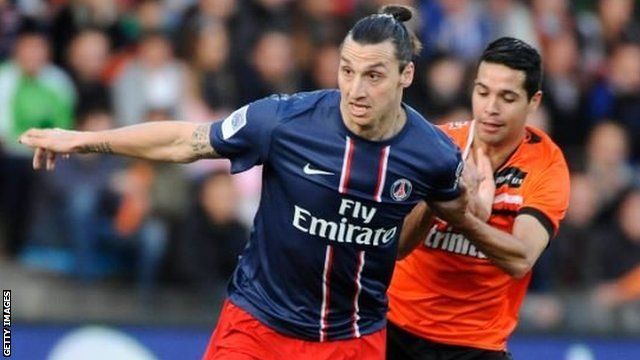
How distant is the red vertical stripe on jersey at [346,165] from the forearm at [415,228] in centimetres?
40

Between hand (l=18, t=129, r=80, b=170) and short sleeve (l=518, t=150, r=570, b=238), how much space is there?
1964 millimetres

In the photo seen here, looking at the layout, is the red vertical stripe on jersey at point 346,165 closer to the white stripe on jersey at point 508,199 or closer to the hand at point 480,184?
the hand at point 480,184

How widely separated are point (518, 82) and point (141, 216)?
426 centimetres

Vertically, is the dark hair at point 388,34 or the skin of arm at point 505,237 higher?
the dark hair at point 388,34

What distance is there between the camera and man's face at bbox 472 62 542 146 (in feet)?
23.6

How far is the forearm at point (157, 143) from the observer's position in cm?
666

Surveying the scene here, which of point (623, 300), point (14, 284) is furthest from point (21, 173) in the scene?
point (623, 300)

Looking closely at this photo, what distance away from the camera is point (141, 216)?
10.9m

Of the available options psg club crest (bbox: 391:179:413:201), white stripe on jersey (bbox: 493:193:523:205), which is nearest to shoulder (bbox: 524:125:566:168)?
white stripe on jersey (bbox: 493:193:523:205)

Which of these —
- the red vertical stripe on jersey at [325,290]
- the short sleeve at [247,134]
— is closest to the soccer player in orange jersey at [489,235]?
the red vertical stripe on jersey at [325,290]

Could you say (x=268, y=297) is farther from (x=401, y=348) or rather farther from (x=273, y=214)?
(x=401, y=348)

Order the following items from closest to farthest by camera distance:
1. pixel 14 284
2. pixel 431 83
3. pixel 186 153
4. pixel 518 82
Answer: pixel 186 153 → pixel 518 82 → pixel 14 284 → pixel 431 83

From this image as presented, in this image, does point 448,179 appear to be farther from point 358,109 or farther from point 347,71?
point 347,71

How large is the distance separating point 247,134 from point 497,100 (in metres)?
1.20
